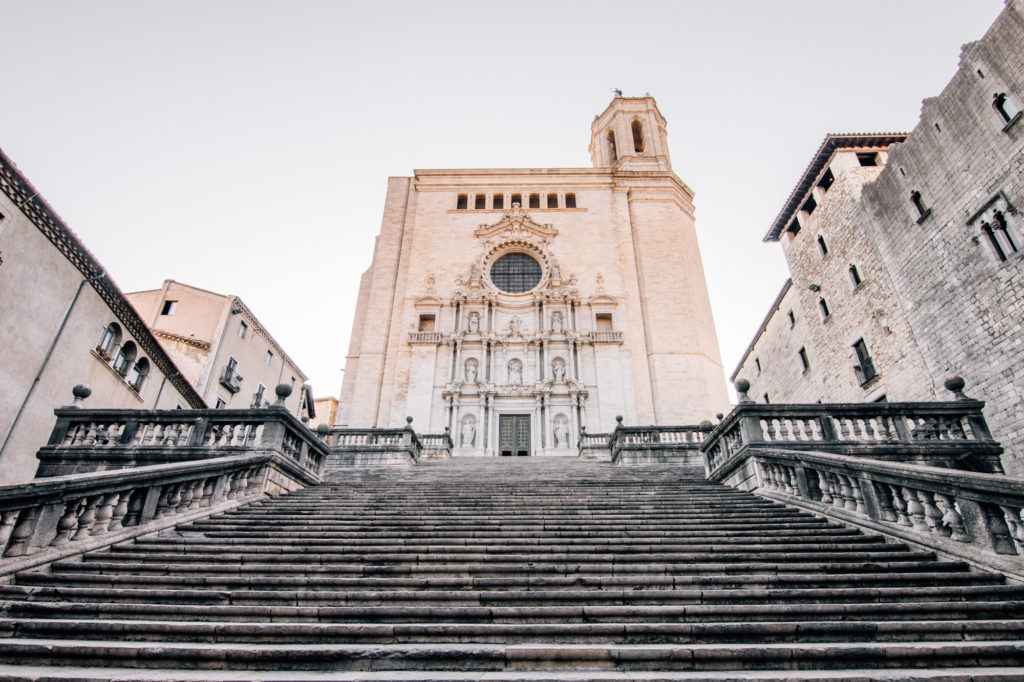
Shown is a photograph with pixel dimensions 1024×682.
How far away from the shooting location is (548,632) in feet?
12.6

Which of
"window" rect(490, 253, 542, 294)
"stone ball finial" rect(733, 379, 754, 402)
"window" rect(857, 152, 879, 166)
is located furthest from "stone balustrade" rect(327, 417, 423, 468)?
"window" rect(857, 152, 879, 166)

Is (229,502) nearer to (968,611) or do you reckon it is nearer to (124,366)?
(968,611)

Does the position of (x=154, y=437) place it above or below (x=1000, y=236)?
below

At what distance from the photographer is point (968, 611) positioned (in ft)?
13.5

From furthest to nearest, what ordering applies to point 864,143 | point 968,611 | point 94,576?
1. point 864,143
2. point 94,576
3. point 968,611

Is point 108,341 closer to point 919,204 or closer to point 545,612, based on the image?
point 545,612

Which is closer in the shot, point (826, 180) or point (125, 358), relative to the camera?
point (125, 358)

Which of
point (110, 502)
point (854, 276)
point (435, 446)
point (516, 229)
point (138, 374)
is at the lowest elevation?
point (110, 502)

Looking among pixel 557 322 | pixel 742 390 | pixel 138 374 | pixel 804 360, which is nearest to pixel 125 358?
pixel 138 374

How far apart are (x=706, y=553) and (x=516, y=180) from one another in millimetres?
29466

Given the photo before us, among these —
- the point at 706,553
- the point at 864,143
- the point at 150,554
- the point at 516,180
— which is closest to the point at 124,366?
the point at 150,554

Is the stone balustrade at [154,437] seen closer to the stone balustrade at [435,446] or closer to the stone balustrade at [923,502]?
the stone balustrade at [923,502]

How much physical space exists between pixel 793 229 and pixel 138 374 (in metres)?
26.0

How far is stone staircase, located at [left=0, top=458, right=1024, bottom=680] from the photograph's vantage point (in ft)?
11.2
